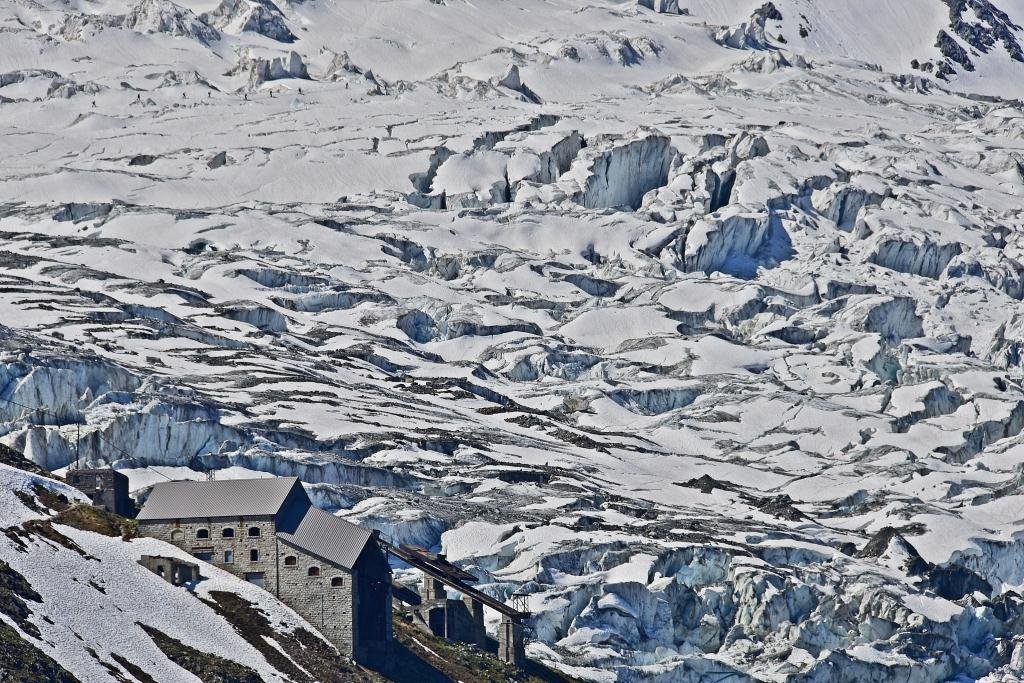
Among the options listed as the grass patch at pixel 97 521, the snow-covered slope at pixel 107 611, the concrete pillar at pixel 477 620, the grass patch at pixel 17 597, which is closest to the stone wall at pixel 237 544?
the snow-covered slope at pixel 107 611

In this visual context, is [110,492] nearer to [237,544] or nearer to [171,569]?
[237,544]

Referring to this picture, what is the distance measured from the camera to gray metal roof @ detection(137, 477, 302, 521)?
91125 mm

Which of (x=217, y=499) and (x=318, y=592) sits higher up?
(x=217, y=499)

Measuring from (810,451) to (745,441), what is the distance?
215 inches

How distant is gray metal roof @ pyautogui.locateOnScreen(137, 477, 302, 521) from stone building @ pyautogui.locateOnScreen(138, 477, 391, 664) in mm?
37

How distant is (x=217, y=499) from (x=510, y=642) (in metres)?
21.0

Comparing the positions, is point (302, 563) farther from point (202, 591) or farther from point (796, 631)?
point (796, 631)

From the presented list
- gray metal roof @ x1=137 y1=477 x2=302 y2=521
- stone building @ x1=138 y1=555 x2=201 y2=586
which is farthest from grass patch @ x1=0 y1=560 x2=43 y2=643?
gray metal roof @ x1=137 y1=477 x2=302 y2=521

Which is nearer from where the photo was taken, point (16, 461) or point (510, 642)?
point (16, 461)

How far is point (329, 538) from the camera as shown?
91.6 meters

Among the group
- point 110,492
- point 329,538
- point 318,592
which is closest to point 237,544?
point 329,538

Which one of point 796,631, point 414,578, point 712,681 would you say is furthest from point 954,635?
point 414,578

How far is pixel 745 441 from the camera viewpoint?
19350 cm

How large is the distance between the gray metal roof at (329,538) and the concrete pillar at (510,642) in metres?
16.6
